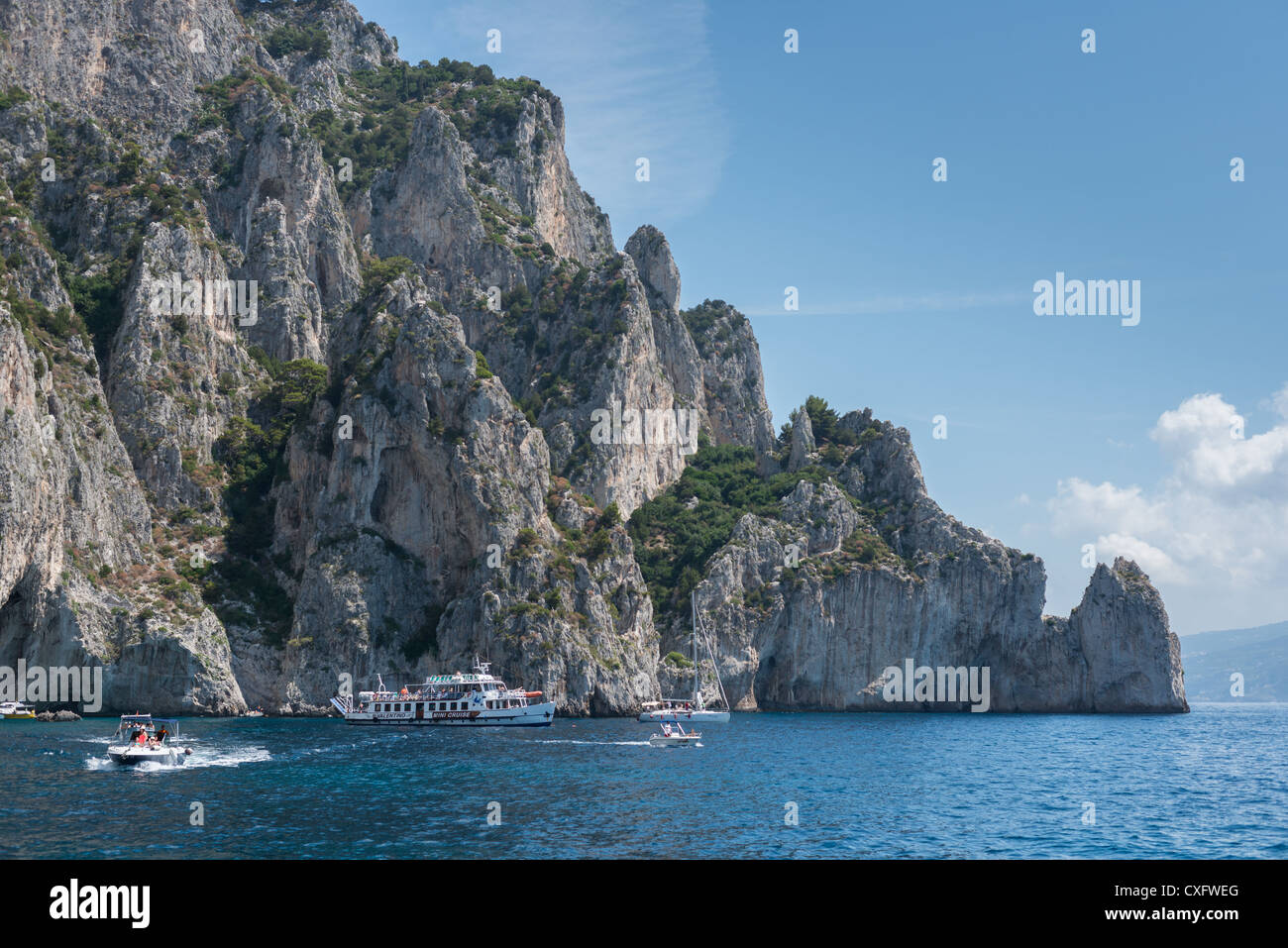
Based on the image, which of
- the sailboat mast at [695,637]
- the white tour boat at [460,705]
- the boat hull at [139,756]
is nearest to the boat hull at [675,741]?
the white tour boat at [460,705]

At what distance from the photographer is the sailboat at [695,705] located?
111188 millimetres

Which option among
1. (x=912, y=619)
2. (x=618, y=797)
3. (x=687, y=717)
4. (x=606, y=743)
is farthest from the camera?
(x=912, y=619)

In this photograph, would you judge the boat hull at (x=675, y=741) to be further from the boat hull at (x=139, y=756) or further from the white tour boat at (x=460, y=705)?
the boat hull at (x=139, y=756)

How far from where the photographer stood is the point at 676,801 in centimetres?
5075

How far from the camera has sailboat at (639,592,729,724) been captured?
11119cm

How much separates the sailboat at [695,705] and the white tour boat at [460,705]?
11.6m

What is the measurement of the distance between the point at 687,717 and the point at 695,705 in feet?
31.6

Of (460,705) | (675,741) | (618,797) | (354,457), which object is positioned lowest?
(460,705)

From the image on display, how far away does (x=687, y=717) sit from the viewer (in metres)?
115

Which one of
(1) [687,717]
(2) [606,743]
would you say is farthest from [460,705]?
(2) [606,743]

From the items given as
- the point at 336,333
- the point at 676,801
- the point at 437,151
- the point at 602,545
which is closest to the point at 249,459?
the point at 336,333

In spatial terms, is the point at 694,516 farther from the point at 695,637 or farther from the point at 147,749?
the point at 147,749
